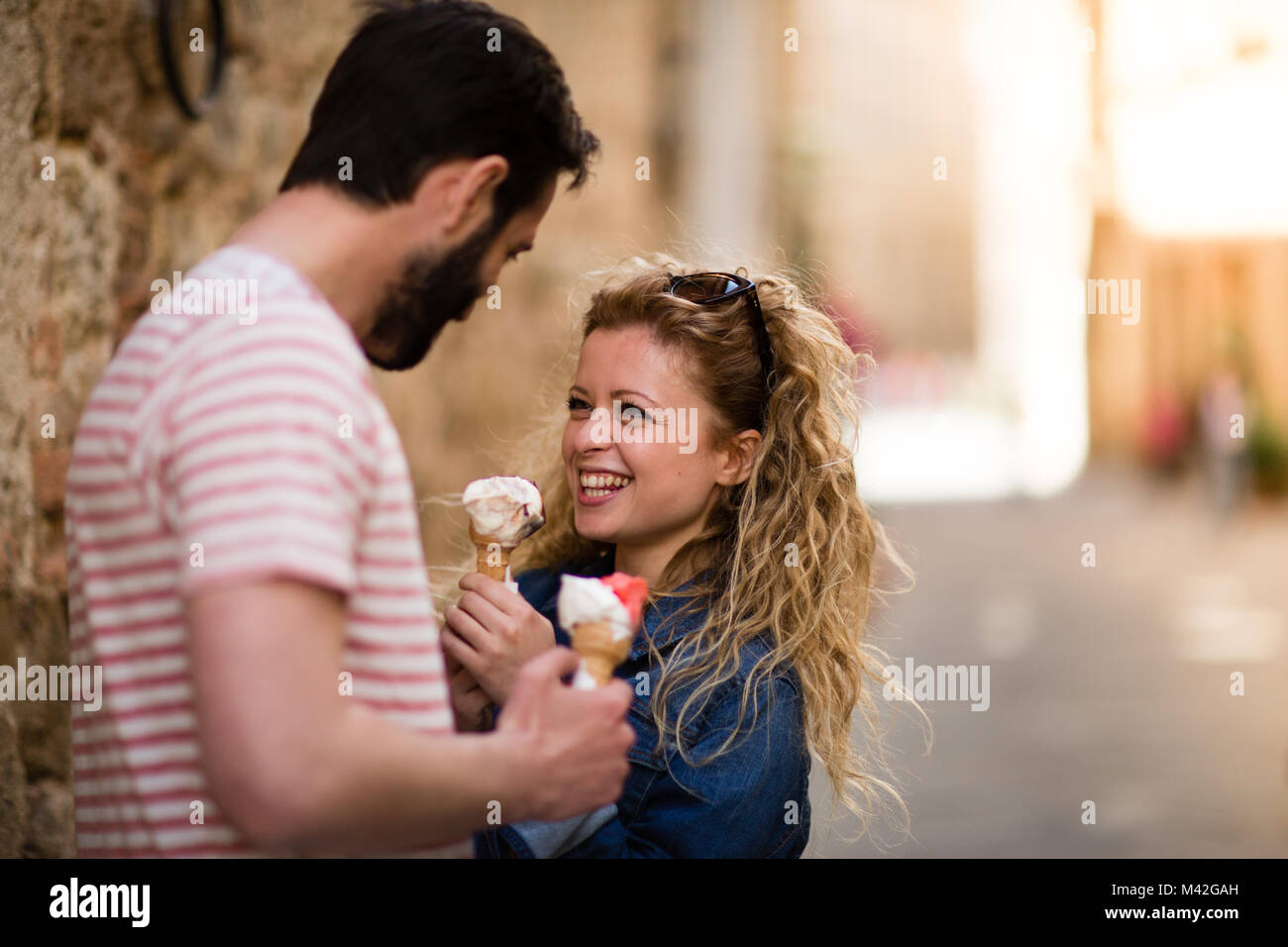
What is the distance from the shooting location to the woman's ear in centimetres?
251

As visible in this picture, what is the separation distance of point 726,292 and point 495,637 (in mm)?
898

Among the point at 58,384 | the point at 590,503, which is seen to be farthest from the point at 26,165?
the point at 590,503

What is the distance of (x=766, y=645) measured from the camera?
233 centimetres

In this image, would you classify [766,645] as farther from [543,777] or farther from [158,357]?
[158,357]

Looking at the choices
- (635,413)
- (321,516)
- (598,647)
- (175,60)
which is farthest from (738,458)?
(175,60)

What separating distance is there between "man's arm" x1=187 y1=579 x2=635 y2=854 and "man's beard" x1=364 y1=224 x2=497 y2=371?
416 mm

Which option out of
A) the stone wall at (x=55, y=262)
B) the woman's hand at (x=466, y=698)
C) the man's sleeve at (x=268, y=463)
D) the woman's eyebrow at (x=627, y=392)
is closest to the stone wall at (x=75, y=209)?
the stone wall at (x=55, y=262)

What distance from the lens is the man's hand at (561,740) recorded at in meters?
1.46

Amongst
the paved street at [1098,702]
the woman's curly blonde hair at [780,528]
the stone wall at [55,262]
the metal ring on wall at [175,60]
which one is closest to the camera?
the woman's curly blonde hair at [780,528]

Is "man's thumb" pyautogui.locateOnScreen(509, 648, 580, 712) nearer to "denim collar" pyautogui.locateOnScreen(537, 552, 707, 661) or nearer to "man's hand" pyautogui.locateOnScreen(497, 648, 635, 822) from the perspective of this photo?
"man's hand" pyautogui.locateOnScreen(497, 648, 635, 822)

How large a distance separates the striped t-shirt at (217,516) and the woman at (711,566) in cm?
56

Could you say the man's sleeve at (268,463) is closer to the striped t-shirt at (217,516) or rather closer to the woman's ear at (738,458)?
the striped t-shirt at (217,516)

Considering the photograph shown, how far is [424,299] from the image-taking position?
1599mm

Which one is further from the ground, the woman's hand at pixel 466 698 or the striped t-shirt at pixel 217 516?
the striped t-shirt at pixel 217 516
